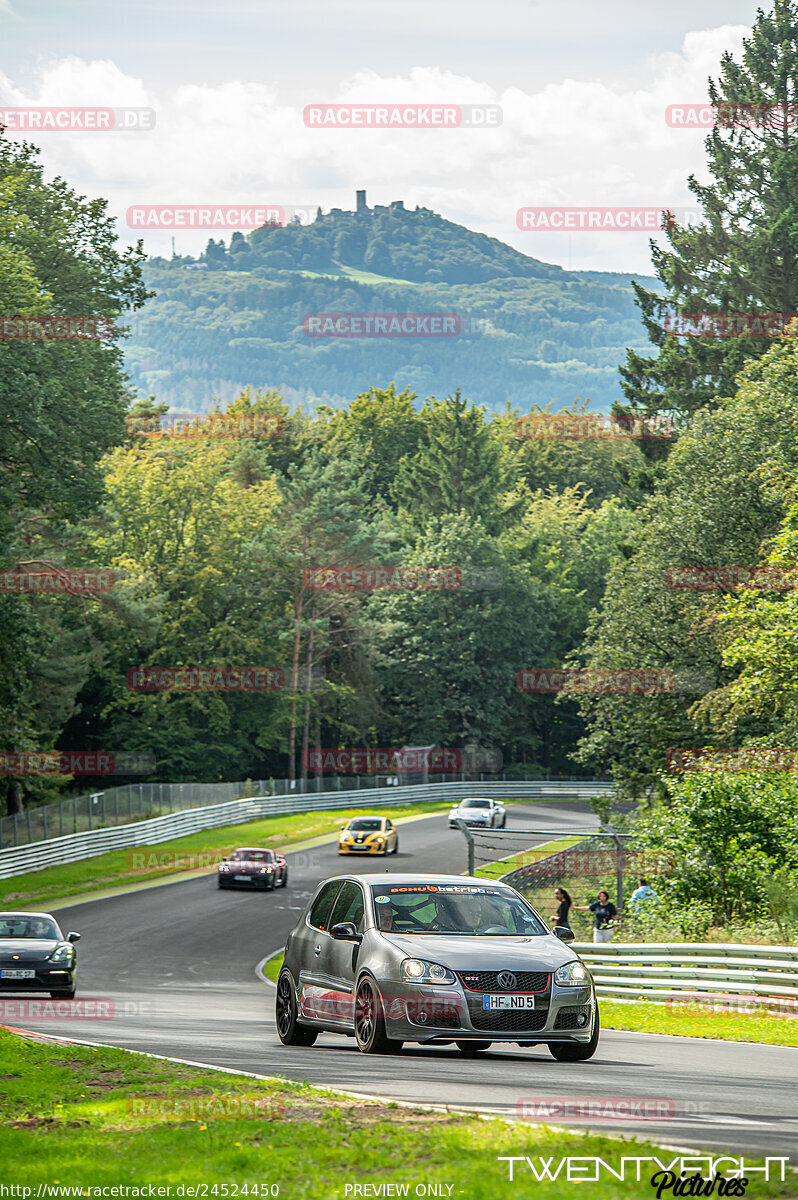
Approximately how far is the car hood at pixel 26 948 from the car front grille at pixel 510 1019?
1211cm

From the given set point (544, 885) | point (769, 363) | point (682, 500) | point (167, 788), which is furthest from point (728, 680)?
point (167, 788)

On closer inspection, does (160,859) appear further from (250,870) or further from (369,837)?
(250,870)

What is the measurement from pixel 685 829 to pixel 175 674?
1944 inches

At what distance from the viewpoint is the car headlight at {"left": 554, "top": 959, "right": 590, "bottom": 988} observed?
10.7m

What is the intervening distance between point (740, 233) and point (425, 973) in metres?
48.3

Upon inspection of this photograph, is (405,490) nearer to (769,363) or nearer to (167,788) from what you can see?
(167,788)

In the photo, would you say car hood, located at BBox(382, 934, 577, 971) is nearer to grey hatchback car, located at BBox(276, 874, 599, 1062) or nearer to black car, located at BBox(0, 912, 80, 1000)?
grey hatchback car, located at BBox(276, 874, 599, 1062)

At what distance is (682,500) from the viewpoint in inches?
1635

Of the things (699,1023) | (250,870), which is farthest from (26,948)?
(250,870)

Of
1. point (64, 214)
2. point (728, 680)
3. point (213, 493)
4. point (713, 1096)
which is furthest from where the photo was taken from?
point (213, 493)

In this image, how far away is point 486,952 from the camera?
1085cm

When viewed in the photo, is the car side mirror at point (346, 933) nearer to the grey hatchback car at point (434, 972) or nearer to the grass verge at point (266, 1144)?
the grey hatchback car at point (434, 972)

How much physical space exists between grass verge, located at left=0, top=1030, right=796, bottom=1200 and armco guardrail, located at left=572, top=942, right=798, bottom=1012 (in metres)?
10.1

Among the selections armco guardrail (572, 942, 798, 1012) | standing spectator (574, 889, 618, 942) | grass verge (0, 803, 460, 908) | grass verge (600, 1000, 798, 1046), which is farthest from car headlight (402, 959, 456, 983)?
grass verge (0, 803, 460, 908)
